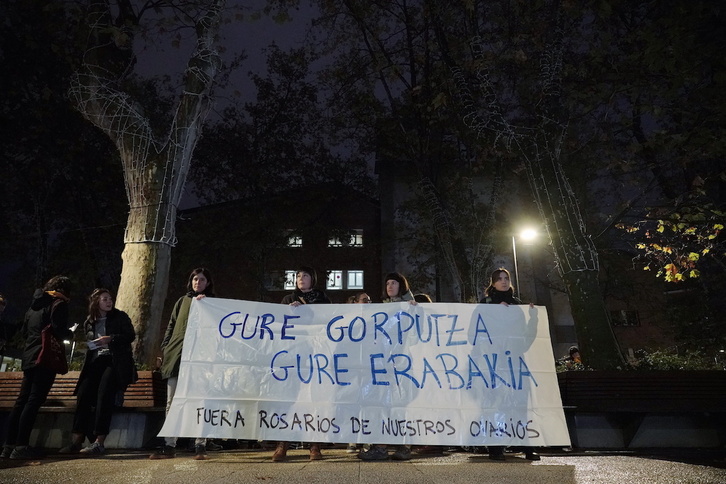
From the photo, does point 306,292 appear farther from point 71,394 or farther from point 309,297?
point 71,394

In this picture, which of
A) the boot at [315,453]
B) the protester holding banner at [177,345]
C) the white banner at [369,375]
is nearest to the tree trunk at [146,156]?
the protester holding banner at [177,345]

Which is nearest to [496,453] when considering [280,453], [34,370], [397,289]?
[397,289]

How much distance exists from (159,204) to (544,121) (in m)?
6.71

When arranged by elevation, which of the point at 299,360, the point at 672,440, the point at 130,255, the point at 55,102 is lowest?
the point at 672,440

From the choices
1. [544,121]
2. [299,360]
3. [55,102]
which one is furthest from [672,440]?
[55,102]

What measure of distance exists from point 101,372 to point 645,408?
21.4ft

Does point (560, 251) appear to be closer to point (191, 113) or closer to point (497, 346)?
point (497, 346)

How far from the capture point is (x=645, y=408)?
6.61m

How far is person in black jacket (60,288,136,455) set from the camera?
5.65 m

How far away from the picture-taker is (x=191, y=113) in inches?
332

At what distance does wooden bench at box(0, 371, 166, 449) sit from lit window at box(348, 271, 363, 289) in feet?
80.6

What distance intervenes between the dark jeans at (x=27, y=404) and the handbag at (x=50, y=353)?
0.07m

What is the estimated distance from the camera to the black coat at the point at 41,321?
5475 millimetres

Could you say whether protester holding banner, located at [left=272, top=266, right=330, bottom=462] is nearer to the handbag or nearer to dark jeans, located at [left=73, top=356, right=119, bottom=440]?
dark jeans, located at [left=73, top=356, right=119, bottom=440]
